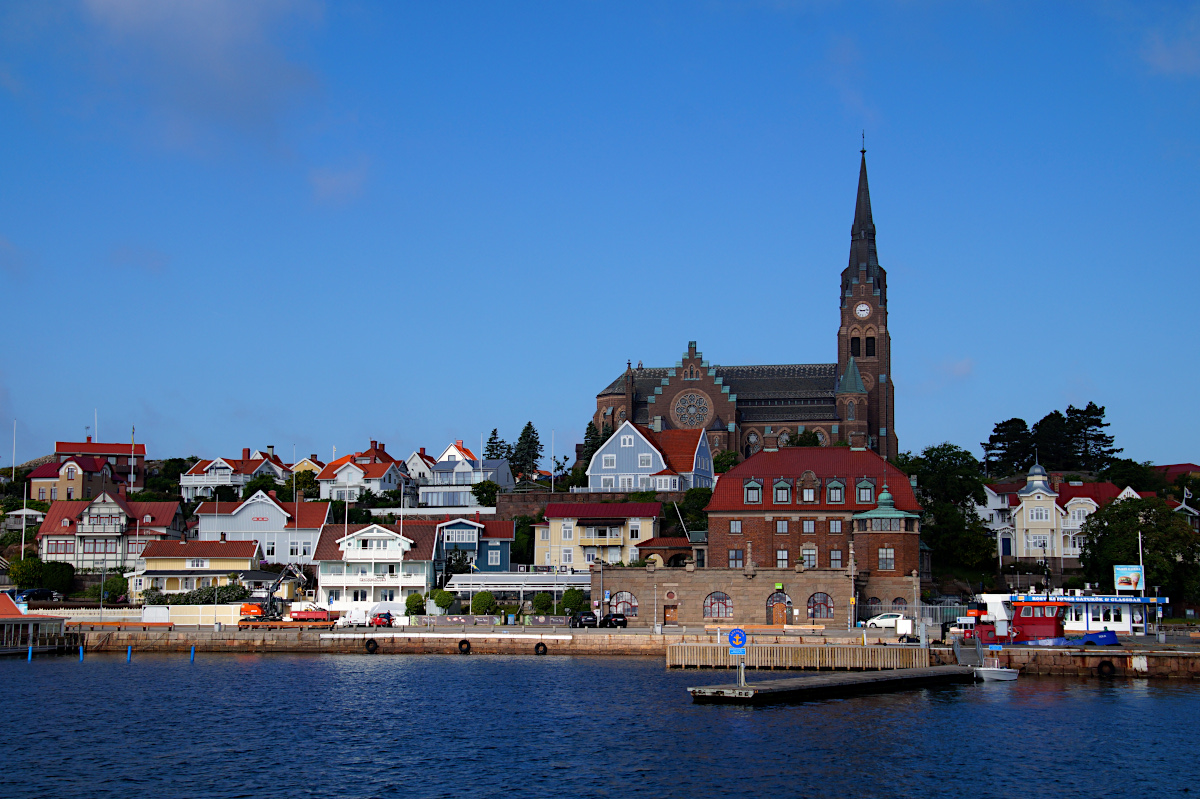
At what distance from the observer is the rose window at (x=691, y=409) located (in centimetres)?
13762

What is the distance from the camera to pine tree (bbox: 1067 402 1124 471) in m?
147

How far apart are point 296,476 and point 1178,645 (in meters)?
90.2

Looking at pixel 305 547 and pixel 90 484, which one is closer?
pixel 305 547

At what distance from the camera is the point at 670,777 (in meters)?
38.1

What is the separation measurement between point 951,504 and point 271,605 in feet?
172

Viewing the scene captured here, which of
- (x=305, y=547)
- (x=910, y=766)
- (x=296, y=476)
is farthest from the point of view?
(x=296, y=476)

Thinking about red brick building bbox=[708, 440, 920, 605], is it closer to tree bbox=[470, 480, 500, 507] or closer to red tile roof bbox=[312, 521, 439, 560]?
red tile roof bbox=[312, 521, 439, 560]

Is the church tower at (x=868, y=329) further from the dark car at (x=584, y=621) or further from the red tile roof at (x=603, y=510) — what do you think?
the dark car at (x=584, y=621)

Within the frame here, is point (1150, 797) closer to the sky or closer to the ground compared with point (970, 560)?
closer to the ground

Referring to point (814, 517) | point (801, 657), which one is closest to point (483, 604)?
point (814, 517)

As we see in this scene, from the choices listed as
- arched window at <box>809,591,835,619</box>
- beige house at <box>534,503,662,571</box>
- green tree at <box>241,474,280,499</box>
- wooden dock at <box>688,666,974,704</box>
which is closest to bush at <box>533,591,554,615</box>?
beige house at <box>534,503,662,571</box>

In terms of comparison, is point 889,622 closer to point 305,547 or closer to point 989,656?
point 989,656

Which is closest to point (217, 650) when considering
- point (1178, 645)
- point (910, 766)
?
point (910, 766)

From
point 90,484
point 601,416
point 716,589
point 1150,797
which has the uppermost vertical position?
point 601,416
